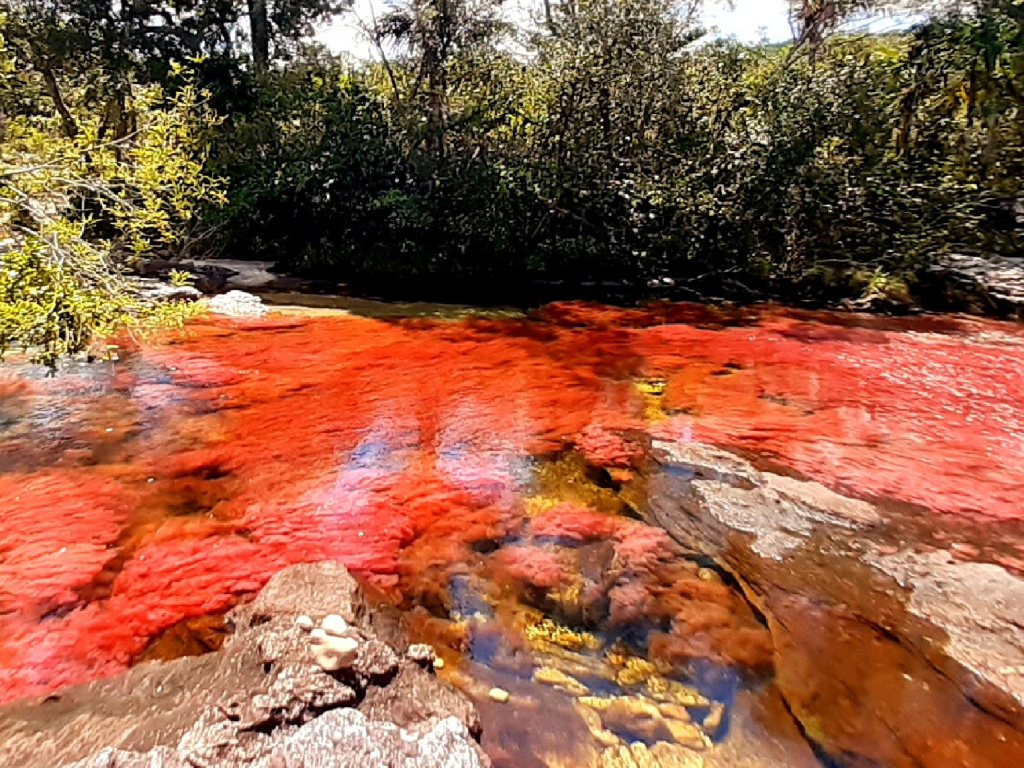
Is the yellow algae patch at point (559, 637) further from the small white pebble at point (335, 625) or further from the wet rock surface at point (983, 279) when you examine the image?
the wet rock surface at point (983, 279)

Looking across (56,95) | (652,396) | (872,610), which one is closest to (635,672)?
(872,610)

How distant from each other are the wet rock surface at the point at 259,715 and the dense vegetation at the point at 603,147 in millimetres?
10423

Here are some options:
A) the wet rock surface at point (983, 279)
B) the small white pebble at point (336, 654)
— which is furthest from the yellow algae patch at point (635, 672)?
the wet rock surface at point (983, 279)

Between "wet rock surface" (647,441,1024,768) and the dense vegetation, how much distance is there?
29.1 ft

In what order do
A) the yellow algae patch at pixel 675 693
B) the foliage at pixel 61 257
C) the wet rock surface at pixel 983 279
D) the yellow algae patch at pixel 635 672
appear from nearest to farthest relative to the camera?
the yellow algae patch at pixel 675 693
the yellow algae patch at pixel 635 672
the foliage at pixel 61 257
the wet rock surface at pixel 983 279

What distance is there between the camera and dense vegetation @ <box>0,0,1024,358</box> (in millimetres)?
12031

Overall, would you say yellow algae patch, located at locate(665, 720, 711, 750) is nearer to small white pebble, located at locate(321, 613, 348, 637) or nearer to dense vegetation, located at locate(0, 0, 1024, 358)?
small white pebble, located at locate(321, 613, 348, 637)

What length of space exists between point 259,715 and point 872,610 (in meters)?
3.16

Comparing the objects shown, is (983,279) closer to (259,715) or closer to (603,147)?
(603,147)

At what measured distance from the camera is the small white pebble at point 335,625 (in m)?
2.81

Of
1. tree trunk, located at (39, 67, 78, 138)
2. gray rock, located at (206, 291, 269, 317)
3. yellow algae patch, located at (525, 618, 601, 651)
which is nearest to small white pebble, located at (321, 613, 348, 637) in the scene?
yellow algae patch, located at (525, 618, 601, 651)

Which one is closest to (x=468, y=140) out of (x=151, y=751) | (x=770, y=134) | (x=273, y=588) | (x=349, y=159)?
(x=349, y=159)

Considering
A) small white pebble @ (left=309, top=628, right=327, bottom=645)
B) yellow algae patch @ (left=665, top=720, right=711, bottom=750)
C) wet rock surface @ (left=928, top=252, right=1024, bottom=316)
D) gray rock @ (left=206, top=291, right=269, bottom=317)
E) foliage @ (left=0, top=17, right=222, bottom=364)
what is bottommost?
yellow algae patch @ (left=665, top=720, right=711, bottom=750)

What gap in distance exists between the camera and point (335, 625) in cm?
286
